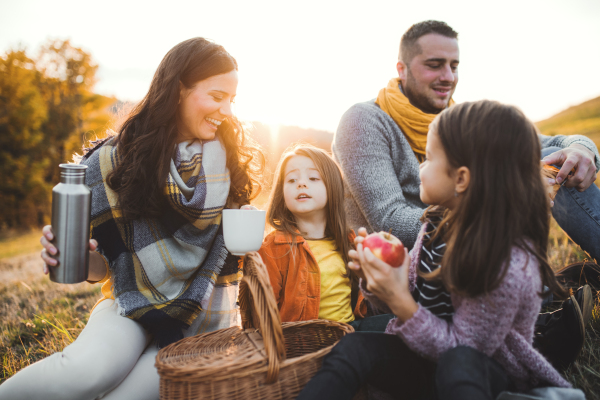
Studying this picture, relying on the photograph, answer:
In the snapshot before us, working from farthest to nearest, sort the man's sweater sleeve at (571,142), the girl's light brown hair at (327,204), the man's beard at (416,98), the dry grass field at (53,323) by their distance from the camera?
the man's beard at (416,98) → the man's sweater sleeve at (571,142) → the girl's light brown hair at (327,204) → the dry grass field at (53,323)

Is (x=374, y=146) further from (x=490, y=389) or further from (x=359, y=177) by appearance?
(x=490, y=389)

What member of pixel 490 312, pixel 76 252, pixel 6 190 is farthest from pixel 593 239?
pixel 6 190

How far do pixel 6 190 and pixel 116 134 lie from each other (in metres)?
21.6

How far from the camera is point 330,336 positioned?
1910mm

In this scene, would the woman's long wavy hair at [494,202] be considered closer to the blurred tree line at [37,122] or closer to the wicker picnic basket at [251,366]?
the wicker picnic basket at [251,366]

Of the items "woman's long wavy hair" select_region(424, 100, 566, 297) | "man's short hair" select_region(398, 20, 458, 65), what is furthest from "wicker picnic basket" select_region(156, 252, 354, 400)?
"man's short hair" select_region(398, 20, 458, 65)

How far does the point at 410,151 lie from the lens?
2744 millimetres

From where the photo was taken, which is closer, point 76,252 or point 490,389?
point 490,389

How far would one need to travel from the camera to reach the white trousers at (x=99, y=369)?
1654 mm

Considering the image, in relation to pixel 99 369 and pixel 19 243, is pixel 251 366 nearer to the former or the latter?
pixel 99 369

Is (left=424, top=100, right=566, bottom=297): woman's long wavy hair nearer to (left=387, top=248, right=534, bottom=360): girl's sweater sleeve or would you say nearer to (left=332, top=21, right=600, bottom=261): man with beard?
(left=387, top=248, right=534, bottom=360): girl's sweater sleeve

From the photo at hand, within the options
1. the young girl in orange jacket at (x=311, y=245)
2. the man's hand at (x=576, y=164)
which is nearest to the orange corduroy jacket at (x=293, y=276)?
the young girl in orange jacket at (x=311, y=245)

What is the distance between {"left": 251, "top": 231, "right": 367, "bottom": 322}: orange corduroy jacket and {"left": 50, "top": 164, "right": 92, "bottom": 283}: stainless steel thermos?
92 centimetres

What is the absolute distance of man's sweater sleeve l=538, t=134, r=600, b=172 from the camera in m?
2.51
